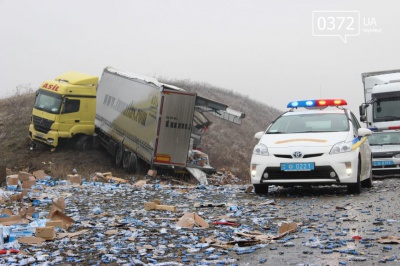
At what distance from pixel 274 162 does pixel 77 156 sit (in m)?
17.2

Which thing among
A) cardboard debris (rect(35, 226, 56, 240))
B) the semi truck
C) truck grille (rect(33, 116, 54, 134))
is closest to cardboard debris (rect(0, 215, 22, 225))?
cardboard debris (rect(35, 226, 56, 240))

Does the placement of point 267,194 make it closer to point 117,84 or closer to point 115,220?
point 115,220

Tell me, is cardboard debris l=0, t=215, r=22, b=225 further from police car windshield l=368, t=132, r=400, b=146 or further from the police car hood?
police car windshield l=368, t=132, r=400, b=146

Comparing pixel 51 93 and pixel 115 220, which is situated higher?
pixel 51 93

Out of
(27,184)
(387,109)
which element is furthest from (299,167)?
(387,109)

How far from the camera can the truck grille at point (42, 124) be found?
85.5ft

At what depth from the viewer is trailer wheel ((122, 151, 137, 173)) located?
73.3 feet

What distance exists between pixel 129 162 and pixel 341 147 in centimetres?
1297

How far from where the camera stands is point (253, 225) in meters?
7.93

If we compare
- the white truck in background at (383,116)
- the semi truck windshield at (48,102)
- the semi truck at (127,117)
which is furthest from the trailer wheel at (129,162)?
the white truck in background at (383,116)

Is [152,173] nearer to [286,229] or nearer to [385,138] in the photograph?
[385,138]

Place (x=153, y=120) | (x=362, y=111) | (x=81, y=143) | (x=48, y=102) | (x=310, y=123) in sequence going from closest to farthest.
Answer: (x=310, y=123) → (x=153, y=120) → (x=362, y=111) → (x=48, y=102) → (x=81, y=143)

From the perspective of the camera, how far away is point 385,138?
19672 mm

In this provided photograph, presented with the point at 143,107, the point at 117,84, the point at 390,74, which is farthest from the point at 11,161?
the point at 390,74
